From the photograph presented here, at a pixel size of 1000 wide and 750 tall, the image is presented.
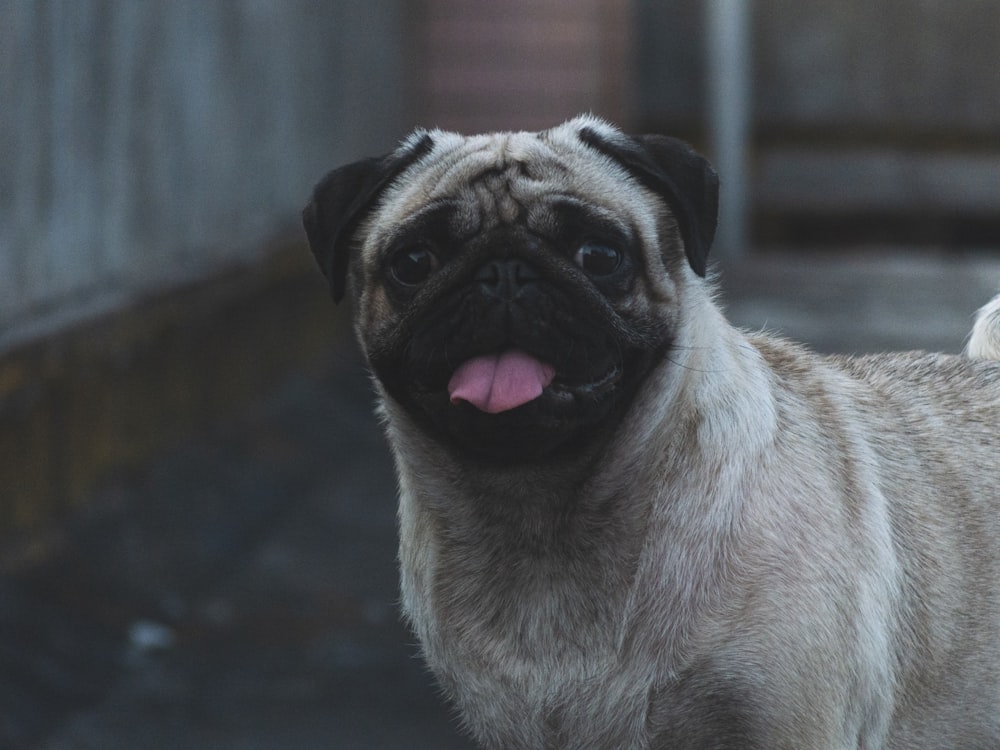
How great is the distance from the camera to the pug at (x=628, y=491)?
316 centimetres

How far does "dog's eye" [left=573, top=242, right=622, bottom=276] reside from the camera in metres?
3.29

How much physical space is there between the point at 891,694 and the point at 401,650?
2.47 meters

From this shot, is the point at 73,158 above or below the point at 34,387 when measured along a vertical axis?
above

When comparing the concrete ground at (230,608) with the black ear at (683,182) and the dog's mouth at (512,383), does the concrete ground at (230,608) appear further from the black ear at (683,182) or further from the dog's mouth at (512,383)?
the dog's mouth at (512,383)

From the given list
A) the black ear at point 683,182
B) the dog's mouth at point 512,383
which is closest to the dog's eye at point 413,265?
the dog's mouth at point 512,383

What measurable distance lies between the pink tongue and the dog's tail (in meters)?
1.62

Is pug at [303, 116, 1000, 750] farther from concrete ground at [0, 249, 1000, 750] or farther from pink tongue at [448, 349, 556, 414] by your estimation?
concrete ground at [0, 249, 1000, 750]

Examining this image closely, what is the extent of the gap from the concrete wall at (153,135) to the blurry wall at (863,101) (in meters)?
2.71

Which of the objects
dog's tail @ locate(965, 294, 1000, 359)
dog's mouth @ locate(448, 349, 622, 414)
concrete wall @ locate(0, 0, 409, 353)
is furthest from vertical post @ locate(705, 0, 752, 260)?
dog's mouth @ locate(448, 349, 622, 414)

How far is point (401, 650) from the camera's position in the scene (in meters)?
5.52

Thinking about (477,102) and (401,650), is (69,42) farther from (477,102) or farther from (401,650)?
(477,102)

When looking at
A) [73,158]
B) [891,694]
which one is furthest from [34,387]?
[891,694]

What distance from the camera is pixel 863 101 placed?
1109 cm

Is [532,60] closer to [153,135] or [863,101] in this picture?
[863,101]
